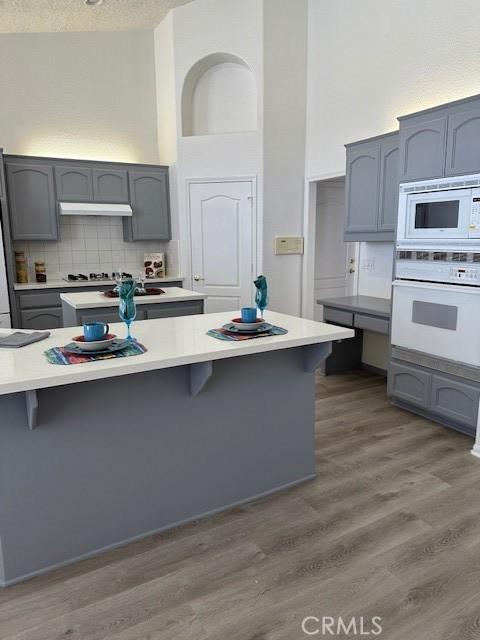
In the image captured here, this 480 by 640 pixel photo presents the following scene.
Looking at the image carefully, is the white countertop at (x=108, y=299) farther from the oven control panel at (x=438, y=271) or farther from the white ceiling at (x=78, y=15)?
the white ceiling at (x=78, y=15)

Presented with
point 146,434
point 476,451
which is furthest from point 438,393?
point 146,434

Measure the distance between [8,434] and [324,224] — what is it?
4.57 meters

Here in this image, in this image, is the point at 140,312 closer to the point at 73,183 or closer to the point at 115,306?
the point at 115,306

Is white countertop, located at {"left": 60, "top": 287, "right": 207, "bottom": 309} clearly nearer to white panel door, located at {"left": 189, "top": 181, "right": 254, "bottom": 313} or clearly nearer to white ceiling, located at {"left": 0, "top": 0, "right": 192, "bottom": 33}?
white panel door, located at {"left": 189, "top": 181, "right": 254, "bottom": 313}

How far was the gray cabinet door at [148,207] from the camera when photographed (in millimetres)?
5359

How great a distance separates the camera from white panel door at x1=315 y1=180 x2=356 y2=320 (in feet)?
18.0

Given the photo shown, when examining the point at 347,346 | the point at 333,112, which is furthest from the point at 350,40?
the point at 347,346

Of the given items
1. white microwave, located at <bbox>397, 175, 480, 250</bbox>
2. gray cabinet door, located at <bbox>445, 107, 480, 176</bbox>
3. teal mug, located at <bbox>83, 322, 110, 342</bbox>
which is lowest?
teal mug, located at <bbox>83, 322, 110, 342</bbox>

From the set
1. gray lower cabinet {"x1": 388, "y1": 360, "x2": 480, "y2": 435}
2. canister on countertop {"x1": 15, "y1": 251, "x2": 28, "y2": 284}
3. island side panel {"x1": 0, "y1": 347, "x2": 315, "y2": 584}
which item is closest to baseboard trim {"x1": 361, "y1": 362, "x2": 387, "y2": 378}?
gray lower cabinet {"x1": 388, "y1": 360, "x2": 480, "y2": 435}

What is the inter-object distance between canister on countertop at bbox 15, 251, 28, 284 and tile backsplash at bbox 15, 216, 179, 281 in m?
0.14

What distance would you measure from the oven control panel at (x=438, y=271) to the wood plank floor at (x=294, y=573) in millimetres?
1230

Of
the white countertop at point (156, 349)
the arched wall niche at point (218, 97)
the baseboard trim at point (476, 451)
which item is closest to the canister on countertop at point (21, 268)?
the arched wall niche at point (218, 97)

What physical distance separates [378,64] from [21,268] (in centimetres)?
421

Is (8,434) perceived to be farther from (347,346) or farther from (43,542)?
(347,346)
